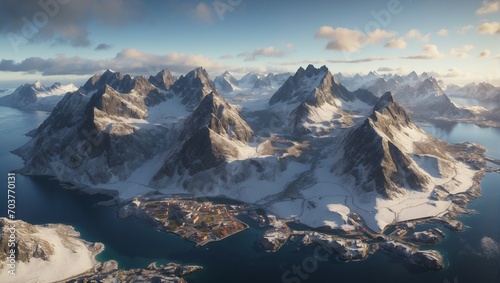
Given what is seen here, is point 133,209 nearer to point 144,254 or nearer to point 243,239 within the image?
point 144,254

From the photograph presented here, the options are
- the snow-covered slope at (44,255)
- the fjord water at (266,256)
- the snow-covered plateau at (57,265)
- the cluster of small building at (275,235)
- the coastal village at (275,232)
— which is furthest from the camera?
the cluster of small building at (275,235)

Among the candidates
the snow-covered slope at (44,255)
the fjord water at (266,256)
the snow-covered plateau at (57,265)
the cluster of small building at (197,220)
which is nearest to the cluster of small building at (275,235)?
the fjord water at (266,256)

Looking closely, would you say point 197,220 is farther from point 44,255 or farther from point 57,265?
point 44,255

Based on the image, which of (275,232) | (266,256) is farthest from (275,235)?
(266,256)

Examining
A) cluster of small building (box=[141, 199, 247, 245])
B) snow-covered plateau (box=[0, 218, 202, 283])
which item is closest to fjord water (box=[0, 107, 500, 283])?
cluster of small building (box=[141, 199, 247, 245])

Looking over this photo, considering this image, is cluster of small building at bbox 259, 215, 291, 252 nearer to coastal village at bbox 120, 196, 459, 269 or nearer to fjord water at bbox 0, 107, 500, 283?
coastal village at bbox 120, 196, 459, 269

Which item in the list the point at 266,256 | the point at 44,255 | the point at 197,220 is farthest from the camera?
the point at 197,220

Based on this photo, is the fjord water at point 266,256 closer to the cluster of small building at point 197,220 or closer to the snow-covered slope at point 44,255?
the cluster of small building at point 197,220

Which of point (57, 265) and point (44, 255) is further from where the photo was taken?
point (44, 255)
